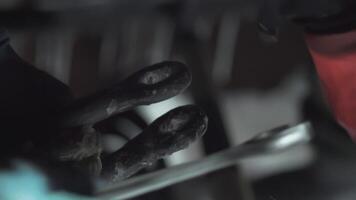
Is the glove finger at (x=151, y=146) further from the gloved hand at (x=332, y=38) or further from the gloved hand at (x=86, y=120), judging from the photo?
the gloved hand at (x=332, y=38)

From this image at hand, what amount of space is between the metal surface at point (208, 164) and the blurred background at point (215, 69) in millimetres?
45

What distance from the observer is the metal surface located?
408mm

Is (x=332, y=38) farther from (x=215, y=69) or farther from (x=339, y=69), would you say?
(x=215, y=69)

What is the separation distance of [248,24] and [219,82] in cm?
7

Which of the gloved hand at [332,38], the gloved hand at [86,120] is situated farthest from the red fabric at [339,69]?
the gloved hand at [86,120]

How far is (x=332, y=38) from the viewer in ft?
1.60

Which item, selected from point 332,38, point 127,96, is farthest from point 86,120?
point 332,38

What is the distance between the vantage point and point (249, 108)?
0.63m

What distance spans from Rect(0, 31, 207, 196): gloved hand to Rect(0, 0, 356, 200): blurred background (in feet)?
0.19

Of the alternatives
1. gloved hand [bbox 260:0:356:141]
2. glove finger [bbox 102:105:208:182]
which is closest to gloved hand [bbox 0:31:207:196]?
glove finger [bbox 102:105:208:182]

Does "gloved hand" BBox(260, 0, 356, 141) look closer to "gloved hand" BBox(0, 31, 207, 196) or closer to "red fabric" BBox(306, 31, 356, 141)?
"red fabric" BBox(306, 31, 356, 141)

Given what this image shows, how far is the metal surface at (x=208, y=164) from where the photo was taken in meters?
0.41

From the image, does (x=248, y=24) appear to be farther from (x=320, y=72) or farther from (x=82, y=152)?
(x=82, y=152)

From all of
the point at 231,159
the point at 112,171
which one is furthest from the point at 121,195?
the point at 231,159
